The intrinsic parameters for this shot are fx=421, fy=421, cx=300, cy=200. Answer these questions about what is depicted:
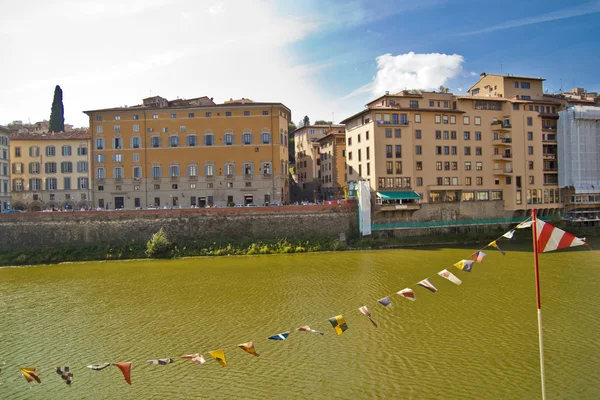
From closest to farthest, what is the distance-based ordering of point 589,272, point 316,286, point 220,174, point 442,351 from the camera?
1. point 442,351
2. point 316,286
3. point 589,272
4. point 220,174

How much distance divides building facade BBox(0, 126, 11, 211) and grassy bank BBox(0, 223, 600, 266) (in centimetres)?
1412

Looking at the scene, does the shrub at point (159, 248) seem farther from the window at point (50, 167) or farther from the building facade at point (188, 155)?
the window at point (50, 167)

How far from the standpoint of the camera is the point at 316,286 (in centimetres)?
2612

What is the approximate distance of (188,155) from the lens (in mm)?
50312

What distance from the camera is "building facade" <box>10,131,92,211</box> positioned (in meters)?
51.3

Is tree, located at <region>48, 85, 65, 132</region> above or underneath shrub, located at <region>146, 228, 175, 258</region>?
above

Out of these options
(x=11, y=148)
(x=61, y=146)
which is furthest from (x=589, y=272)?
(x=11, y=148)

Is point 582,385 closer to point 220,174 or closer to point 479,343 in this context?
point 479,343

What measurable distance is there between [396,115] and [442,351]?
110 feet

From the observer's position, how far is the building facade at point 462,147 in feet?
149

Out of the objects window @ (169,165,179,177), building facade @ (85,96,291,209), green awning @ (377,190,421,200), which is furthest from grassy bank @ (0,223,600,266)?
window @ (169,165,179,177)

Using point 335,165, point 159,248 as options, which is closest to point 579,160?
point 335,165

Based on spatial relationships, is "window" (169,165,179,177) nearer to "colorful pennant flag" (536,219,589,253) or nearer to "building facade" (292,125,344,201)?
"building facade" (292,125,344,201)

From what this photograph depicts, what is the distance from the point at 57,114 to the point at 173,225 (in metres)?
43.2
